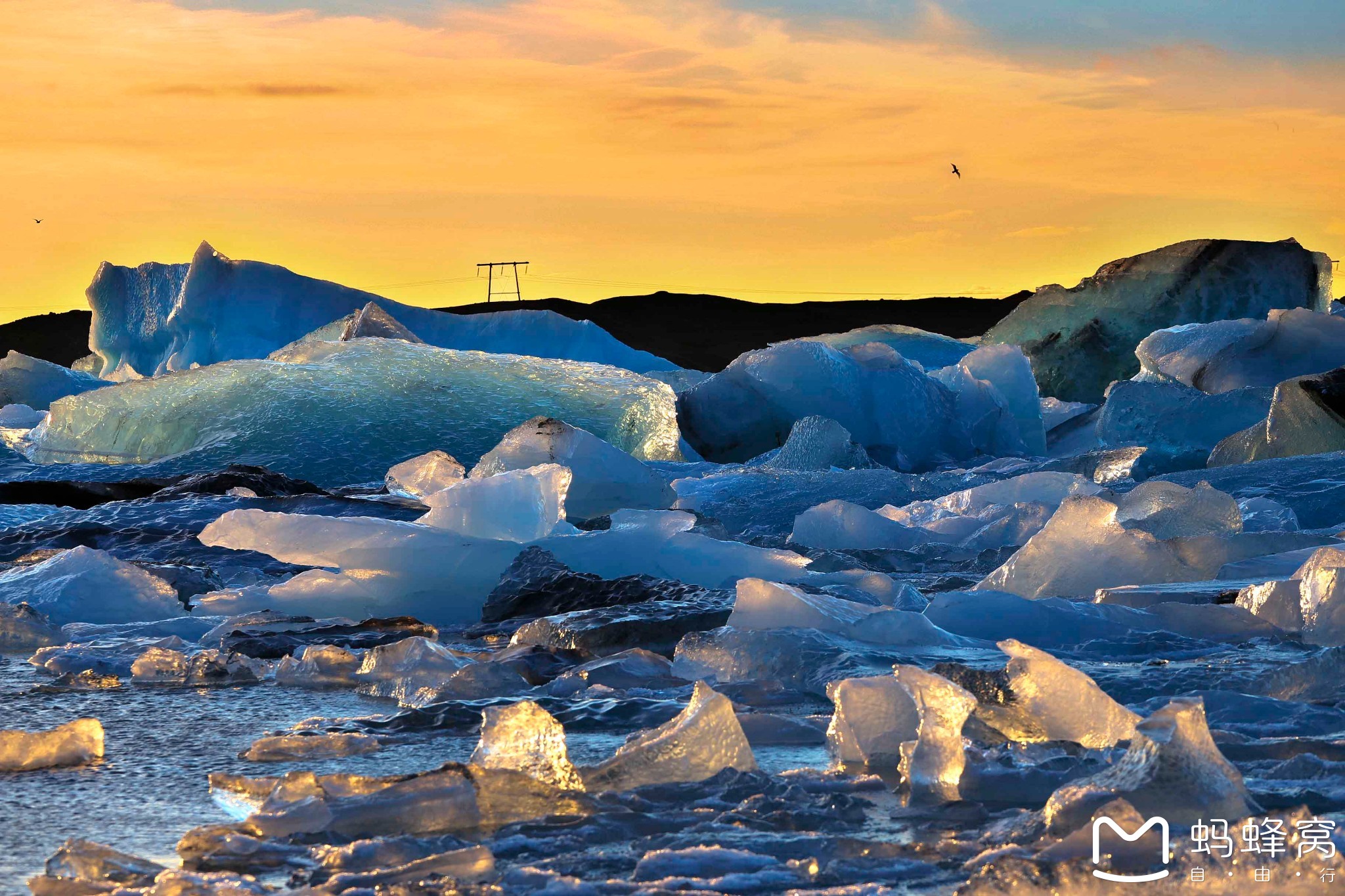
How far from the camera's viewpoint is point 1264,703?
2027 millimetres

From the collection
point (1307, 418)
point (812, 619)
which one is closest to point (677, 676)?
point (812, 619)

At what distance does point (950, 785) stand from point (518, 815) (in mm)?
491

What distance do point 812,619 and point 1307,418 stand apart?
4606 mm

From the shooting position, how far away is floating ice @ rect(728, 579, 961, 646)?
2602 millimetres

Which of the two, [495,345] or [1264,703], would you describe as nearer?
[1264,703]

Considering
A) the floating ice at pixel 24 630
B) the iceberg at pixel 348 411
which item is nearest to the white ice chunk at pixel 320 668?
the floating ice at pixel 24 630

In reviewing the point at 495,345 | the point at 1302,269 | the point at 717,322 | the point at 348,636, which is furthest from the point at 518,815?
the point at 717,322

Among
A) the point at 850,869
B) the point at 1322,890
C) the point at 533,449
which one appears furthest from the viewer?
the point at 533,449

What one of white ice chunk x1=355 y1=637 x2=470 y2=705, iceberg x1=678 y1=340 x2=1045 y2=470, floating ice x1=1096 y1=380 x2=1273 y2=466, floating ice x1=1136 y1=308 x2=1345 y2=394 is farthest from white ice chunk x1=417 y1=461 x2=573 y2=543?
floating ice x1=1136 y1=308 x2=1345 y2=394

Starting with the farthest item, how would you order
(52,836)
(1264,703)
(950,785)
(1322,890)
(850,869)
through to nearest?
(1264,703), (950,785), (52,836), (850,869), (1322,890)

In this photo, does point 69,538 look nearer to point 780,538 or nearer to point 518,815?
point 780,538

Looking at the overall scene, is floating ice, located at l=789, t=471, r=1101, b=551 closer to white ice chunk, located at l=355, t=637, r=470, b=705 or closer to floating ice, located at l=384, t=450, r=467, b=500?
floating ice, located at l=384, t=450, r=467, b=500

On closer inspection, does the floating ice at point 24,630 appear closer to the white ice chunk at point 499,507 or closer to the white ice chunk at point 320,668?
the white ice chunk at point 320,668

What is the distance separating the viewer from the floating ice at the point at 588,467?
562 centimetres
